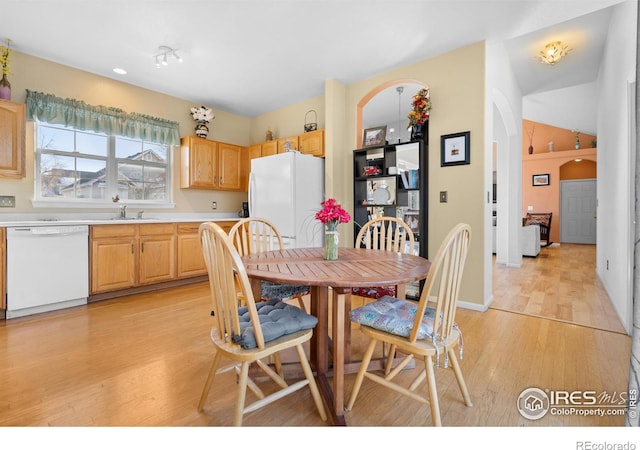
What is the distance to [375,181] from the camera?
3871 mm

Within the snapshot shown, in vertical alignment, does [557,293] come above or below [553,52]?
below

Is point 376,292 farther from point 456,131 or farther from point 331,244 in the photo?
point 456,131

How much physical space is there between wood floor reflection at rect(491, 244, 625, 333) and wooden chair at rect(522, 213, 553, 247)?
265 centimetres

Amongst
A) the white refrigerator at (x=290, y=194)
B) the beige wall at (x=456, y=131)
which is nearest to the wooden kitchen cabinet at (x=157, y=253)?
the white refrigerator at (x=290, y=194)

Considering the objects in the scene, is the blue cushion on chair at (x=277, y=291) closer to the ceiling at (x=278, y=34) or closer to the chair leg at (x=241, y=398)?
the chair leg at (x=241, y=398)

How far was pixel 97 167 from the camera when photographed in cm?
387

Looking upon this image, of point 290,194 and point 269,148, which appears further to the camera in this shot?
point 269,148

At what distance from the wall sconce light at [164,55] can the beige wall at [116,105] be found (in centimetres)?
94

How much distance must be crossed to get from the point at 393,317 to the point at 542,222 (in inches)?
358

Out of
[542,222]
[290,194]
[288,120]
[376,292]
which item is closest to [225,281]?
[376,292]

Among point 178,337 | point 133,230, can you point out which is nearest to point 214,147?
point 133,230

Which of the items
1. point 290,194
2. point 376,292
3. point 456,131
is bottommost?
point 376,292

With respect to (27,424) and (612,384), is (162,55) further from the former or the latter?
(612,384)

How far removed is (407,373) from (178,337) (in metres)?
1.74
